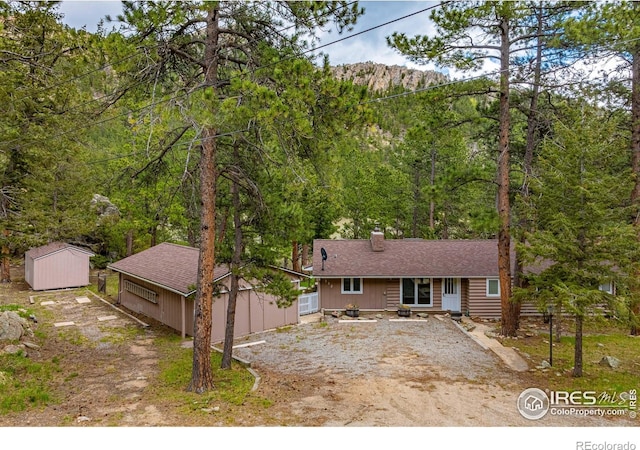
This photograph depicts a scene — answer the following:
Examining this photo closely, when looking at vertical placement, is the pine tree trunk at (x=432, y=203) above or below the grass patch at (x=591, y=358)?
above

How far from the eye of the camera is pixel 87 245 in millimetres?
29688

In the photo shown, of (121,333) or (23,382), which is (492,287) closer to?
(121,333)

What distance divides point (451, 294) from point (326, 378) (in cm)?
1094

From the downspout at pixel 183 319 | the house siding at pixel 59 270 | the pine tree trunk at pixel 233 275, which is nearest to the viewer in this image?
the pine tree trunk at pixel 233 275

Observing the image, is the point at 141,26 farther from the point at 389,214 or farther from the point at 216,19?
the point at 389,214

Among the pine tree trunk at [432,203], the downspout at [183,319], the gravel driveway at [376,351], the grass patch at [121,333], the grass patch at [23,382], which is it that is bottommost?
the gravel driveway at [376,351]

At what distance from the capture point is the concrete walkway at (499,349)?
12.3 meters

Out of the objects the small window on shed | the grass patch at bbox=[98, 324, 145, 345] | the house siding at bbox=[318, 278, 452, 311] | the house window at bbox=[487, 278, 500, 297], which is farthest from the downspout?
the house window at bbox=[487, 278, 500, 297]

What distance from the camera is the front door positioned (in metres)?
20.4

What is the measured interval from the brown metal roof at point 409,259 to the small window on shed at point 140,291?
6.86 m

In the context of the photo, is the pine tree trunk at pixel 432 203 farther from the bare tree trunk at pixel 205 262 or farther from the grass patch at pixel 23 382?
the grass patch at pixel 23 382

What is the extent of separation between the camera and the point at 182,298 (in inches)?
633

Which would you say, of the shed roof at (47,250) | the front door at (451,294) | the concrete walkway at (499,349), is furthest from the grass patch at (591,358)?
the shed roof at (47,250)

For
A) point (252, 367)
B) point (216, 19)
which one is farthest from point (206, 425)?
point (216, 19)
